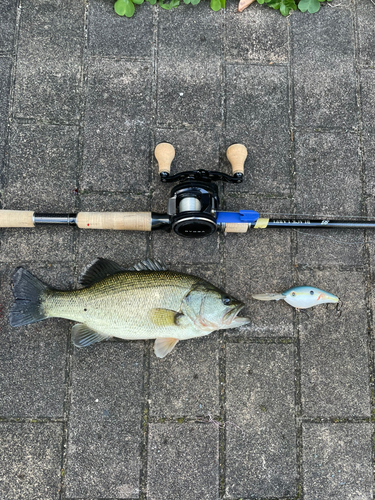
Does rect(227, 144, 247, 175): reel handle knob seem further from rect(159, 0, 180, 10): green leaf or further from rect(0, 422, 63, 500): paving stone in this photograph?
rect(0, 422, 63, 500): paving stone

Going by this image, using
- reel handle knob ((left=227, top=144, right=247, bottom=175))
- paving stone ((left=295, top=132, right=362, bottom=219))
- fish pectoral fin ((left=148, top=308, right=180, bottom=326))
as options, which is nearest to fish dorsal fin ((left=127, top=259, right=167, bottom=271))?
fish pectoral fin ((left=148, top=308, right=180, bottom=326))

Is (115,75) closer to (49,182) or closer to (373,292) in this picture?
(49,182)

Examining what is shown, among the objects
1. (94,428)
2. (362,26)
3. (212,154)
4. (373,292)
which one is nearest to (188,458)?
(94,428)

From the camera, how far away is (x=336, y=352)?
3.48 m

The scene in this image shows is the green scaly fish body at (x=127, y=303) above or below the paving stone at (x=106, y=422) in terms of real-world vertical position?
above

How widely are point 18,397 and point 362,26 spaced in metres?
5.29

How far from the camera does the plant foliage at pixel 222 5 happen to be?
12.3 ft

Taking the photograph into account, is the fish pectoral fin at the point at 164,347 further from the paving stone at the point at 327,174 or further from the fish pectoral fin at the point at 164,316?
the paving stone at the point at 327,174

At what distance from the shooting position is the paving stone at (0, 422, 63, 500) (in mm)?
3223

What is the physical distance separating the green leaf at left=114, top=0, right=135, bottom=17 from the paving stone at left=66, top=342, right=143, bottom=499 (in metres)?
3.43

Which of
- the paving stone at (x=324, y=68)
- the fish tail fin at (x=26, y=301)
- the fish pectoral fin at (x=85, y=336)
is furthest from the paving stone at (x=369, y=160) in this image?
the fish tail fin at (x=26, y=301)

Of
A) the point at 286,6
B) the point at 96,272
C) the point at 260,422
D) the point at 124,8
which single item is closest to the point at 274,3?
the point at 286,6

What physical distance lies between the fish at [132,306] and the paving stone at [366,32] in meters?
3.10

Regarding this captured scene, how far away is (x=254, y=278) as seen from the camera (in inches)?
138
